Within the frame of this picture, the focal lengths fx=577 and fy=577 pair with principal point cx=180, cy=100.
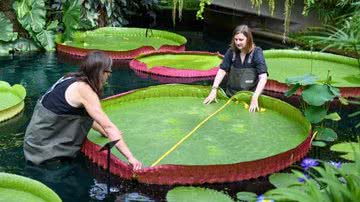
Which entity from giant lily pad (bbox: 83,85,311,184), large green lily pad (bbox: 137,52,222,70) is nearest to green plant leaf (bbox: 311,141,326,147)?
giant lily pad (bbox: 83,85,311,184)

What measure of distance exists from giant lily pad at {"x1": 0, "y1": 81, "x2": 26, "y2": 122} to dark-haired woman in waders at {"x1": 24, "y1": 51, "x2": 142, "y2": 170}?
1.15 metres

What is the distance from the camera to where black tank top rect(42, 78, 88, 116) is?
14.2 feet

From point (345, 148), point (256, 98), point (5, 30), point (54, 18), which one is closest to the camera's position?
point (345, 148)

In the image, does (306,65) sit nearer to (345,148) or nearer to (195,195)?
(345,148)

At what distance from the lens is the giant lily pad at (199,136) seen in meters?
4.12

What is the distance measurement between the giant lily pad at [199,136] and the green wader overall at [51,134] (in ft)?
0.58

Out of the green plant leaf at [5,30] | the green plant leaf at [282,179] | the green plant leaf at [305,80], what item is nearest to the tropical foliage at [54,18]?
the green plant leaf at [5,30]

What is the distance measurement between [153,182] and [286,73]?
3713 millimetres

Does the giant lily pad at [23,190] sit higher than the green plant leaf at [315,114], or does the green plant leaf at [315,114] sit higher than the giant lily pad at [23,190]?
the green plant leaf at [315,114]

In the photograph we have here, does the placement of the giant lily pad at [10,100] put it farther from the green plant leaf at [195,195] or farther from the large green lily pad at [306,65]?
the large green lily pad at [306,65]

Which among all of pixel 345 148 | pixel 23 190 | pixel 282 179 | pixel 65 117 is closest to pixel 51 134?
pixel 65 117

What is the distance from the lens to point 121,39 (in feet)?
32.8

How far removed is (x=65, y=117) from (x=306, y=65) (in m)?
4.32

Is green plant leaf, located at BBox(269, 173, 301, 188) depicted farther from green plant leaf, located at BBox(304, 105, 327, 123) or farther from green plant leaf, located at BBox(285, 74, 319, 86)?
green plant leaf, located at BBox(285, 74, 319, 86)
